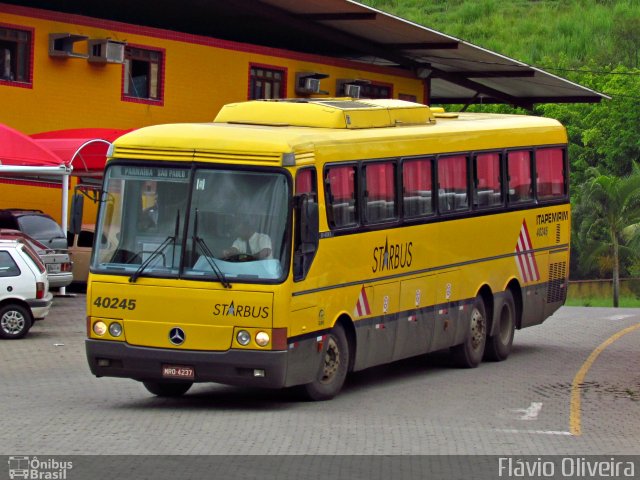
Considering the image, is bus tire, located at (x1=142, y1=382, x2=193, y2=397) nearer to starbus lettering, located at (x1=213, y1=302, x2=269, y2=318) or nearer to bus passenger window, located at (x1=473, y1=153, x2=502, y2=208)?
starbus lettering, located at (x1=213, y1=302, x2=269, y2=318)

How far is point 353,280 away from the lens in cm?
1761

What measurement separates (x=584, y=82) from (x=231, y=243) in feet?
260

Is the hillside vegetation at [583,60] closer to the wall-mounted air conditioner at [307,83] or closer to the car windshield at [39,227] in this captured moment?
the wall-mounted air conditioner at [307,83]

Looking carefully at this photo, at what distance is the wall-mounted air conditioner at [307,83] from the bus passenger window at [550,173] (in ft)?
59.9

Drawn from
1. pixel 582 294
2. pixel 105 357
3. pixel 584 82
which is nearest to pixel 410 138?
pixel 105 357

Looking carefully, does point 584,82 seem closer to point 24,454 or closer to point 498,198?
point 498,198

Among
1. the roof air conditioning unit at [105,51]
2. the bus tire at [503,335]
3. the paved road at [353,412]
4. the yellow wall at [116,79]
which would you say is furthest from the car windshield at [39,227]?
the bus tire at [503,335]

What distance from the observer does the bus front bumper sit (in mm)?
15570

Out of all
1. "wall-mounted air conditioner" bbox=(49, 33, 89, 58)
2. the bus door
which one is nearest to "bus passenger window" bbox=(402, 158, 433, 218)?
the bus door

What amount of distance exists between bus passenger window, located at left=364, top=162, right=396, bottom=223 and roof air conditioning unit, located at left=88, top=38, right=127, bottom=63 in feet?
58.4

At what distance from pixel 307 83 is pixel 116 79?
7.40 m

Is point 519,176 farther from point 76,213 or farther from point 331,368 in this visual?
point 76,213

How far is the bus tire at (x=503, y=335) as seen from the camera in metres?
22.6

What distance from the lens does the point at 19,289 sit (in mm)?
24500
